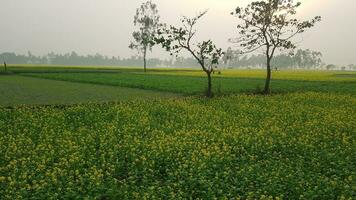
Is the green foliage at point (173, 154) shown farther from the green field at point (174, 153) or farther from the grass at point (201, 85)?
the grass at point (201, 85)

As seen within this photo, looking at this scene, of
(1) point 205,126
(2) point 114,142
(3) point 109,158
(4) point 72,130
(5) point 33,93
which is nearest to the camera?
(3) point 109,158

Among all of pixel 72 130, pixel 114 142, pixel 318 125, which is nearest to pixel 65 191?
pixel 114 142

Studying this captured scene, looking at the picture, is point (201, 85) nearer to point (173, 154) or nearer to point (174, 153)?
point (174, 153)

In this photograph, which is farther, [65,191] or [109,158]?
[109,158]

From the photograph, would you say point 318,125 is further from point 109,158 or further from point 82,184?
point 82,184

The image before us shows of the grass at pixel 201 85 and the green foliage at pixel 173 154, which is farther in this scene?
the grass at pixel 201 85

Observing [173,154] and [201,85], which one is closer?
[173,154]

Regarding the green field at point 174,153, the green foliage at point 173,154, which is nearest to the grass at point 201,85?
the green field at point 174,153

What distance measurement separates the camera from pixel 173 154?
1594 cm

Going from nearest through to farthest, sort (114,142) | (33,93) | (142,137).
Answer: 1. (114,142)
2. (142,137)
3. (33,93)

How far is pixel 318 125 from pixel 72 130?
13265mm

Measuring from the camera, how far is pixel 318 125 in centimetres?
2269

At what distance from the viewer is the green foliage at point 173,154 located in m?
12.1

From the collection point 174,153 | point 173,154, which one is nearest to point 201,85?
point 174,153
